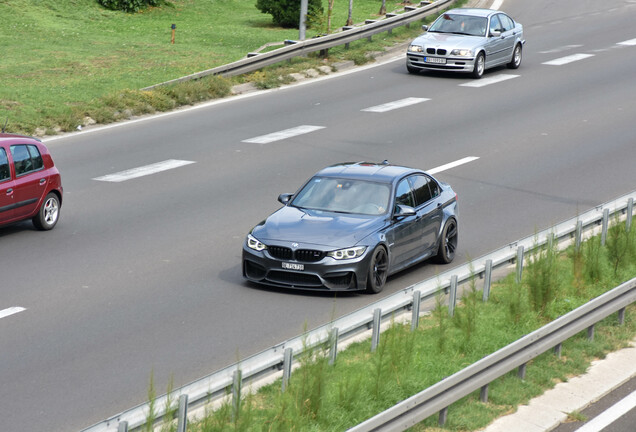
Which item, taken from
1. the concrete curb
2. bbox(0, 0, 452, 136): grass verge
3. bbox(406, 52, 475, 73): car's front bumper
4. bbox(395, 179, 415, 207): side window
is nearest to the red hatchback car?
bbox(395, 179, 415, 207): side window

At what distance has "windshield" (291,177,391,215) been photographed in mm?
14164

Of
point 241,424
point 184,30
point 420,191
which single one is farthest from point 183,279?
point 184,30

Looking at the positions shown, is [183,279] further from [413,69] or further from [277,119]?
[413,69]

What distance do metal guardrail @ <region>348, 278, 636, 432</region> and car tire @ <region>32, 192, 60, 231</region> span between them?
8.22 m

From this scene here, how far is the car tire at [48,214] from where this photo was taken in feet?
52.3

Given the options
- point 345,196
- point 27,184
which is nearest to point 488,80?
point 345,196

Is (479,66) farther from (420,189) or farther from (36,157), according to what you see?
(36,157)

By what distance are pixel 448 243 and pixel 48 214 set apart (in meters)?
5.79

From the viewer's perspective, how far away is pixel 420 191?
14969 mm

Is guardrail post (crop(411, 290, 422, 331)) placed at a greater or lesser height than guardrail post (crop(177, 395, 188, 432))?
lesser

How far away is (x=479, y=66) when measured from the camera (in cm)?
3036

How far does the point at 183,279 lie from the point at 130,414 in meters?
6.37

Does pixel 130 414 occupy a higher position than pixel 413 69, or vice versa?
pixel 130 414

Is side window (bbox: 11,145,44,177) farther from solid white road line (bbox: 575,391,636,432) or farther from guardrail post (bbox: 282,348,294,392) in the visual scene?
solid white road line (bbox: 575,391,636,432)
